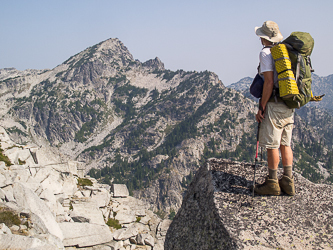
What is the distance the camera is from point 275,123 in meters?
7.94

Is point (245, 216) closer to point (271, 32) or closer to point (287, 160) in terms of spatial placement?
point (287, 160)

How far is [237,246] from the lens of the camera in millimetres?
6191

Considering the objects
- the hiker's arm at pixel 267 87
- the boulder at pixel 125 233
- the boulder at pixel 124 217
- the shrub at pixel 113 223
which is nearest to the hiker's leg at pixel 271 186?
the hiker's arm at pixel 267 87

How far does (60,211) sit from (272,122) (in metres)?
20.3

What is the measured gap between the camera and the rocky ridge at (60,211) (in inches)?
592

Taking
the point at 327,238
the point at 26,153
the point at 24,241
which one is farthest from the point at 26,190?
the point at 327,238

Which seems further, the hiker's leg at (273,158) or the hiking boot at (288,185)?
the hiker's leg at (273,158)

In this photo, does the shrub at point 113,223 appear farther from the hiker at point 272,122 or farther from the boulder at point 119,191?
the hiker at point 272,122

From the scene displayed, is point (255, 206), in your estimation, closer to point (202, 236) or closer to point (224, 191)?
point (224, 191)

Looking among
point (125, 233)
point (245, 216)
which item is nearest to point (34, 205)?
point (125, 233)

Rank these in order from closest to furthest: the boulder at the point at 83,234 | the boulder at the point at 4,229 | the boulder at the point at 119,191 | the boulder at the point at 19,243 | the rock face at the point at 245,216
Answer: the rock face at the point at 245,216 < the boulder at the point at 19,243 < the boulder at the point at 4,229 < the boulder at the point at 83,234 < the boulder at the point at 119,191

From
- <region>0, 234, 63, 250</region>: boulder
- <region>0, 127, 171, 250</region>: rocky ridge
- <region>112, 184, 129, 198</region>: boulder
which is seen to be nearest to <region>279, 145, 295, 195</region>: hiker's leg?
<region>0, 234, 63, 250</region>: boulder

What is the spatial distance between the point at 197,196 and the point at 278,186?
98.1 inches

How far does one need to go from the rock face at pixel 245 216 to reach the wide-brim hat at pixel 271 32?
4.25m
